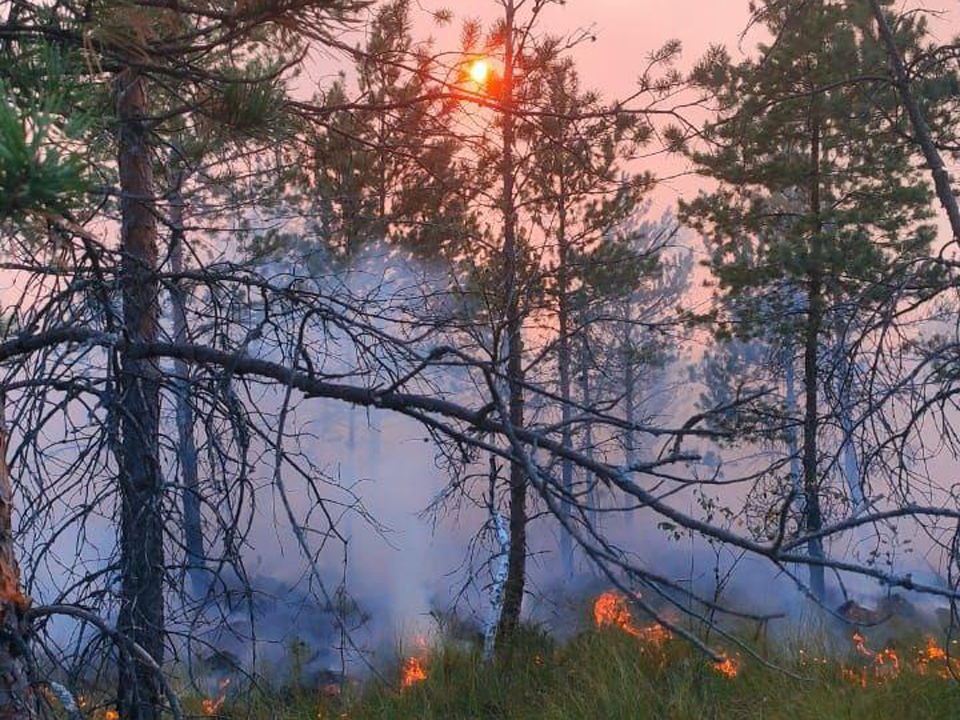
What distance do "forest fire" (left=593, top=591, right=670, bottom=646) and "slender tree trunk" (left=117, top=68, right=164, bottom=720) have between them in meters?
5.44

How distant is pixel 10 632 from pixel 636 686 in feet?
18.5

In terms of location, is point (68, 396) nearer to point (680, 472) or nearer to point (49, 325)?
point (49, 325)

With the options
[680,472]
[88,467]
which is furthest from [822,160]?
[88,467]

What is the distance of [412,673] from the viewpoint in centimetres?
866

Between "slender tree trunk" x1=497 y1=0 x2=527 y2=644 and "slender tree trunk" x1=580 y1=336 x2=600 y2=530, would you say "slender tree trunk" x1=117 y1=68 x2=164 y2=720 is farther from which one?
"slender tree trunk" x1=497 y1=0 x2=527 y2=644

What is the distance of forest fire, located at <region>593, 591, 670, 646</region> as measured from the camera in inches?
332

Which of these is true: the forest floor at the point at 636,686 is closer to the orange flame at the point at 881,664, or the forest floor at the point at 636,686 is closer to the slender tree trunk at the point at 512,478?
the orange flame at the point at 881,664

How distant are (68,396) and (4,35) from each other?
1.27 metres

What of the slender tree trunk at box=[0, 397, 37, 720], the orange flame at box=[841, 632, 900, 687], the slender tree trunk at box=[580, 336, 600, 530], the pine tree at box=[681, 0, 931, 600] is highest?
the pine tree at box=[681, 0, 931, 600]

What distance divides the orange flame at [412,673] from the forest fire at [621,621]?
1.96 meters

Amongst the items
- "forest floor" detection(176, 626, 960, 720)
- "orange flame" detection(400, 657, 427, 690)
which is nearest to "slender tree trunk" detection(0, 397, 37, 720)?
"forest floor" detection(176, 626, 960, 720)

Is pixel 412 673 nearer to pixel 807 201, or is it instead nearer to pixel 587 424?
pixel 587 424

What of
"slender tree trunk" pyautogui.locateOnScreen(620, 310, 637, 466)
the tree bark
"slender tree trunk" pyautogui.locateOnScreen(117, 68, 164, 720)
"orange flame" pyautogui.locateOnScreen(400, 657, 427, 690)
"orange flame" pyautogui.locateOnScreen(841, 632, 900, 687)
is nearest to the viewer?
"slender tree trunk" pyautogui.locateOnScreen(620, 310, 637, 466)

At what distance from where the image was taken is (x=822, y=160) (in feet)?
44.0
